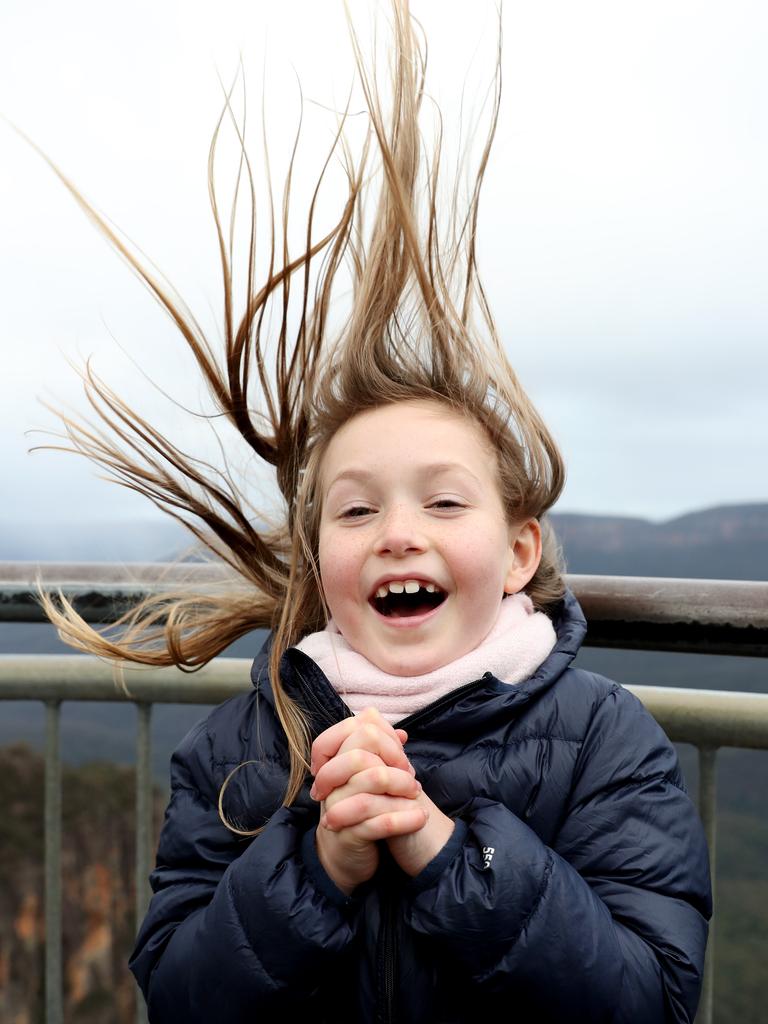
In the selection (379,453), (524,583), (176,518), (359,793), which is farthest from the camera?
(176,518)

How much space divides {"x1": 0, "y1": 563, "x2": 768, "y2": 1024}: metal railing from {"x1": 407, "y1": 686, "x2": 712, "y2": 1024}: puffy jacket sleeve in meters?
0.21

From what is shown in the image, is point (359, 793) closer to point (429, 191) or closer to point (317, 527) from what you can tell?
point (317, 527)

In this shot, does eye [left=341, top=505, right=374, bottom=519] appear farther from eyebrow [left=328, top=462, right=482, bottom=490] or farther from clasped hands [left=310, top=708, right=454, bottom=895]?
clasped hands [left=310, top=708, right=454, bottom=895]

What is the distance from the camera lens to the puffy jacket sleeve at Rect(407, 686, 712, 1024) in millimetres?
1365

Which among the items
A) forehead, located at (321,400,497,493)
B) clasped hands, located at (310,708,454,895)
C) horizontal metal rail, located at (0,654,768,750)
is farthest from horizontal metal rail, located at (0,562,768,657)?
clasped hands, located at (310,708,454,895)

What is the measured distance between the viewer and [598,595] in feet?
6.04

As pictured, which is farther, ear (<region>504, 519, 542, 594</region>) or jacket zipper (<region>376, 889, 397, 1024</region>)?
ear (<region>504, 519, 542, 594</region>)

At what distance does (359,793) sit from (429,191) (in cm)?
105

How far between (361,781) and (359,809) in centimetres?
4

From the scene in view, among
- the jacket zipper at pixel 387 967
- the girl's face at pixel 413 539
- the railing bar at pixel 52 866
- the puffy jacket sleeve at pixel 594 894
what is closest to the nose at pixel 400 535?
the girl's face at pixel 413 539

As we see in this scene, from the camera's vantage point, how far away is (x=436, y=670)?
1.60 metres

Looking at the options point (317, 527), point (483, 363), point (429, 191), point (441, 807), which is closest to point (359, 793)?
point (441, 807)

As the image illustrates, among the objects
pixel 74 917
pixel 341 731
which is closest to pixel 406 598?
pixel 341 731

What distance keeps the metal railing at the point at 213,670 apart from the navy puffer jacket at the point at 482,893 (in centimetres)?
17
